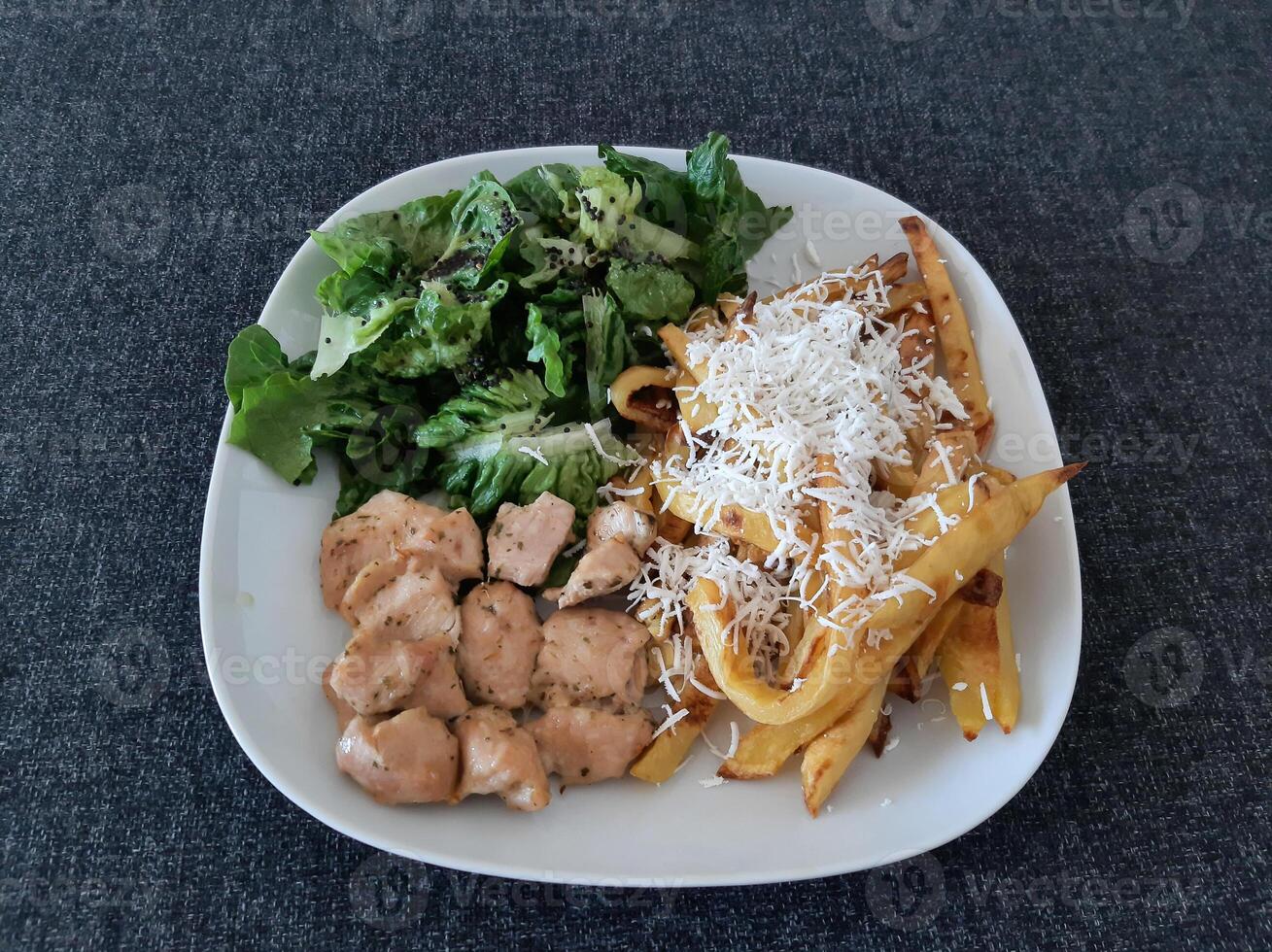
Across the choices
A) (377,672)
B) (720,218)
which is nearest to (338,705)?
(377,672)

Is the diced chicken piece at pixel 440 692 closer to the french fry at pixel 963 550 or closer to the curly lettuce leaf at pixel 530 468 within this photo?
the curly lettuce leaf at pixel 530 468

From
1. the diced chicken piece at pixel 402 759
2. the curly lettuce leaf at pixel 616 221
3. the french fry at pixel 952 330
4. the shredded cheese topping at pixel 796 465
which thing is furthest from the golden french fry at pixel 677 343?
the diced chicken piece at pixel 402 759

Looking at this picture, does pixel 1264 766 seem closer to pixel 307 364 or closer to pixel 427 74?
pixel 307 364

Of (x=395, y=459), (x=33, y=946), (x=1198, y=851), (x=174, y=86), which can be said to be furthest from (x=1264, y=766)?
(x=174, y=86)

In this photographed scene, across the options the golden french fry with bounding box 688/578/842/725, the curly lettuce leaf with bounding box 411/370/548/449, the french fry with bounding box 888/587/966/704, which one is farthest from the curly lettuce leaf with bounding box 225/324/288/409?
the french fry with bounding box 888/587/966/704

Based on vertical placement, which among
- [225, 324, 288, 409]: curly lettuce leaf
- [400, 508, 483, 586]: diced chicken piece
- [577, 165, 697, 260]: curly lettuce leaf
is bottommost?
[400, 508, 483, 586]: diced chicken piece

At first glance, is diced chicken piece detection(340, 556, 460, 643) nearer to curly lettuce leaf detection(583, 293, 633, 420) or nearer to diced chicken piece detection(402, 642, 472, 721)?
diced chicken piece detection(402, 642, 472, 721)
